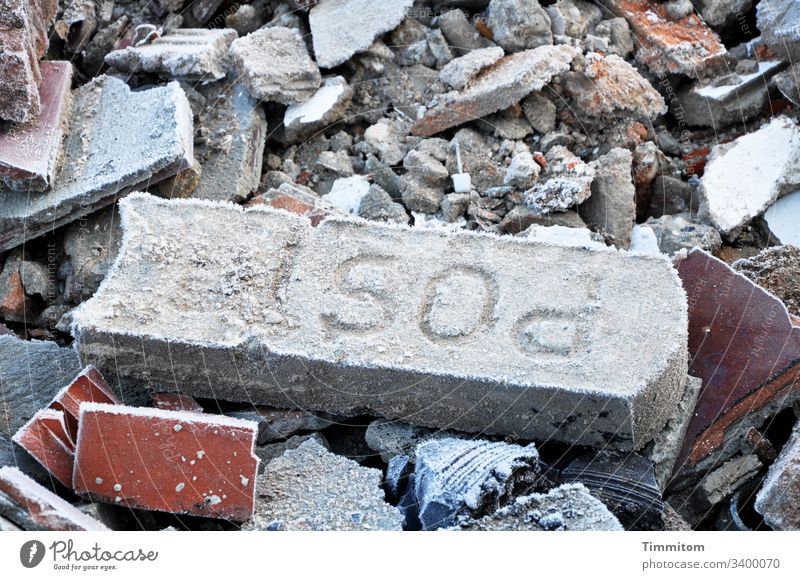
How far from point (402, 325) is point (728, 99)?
1.79 meters

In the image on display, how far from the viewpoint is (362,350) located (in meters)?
2.49

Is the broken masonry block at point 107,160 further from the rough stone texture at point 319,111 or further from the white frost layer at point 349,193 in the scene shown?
the white frost layer at point 349,193

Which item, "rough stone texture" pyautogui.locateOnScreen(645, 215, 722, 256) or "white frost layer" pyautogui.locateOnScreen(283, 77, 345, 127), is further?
"white frost layer" pyautogui.locateOnScreen(283, 77, 345, 127)

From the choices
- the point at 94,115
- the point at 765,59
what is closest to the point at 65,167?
the point at 94,115

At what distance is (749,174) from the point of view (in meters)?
3.28

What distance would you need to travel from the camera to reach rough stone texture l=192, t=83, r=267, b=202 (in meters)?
3.30

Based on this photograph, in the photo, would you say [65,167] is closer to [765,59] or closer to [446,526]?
[446,526]

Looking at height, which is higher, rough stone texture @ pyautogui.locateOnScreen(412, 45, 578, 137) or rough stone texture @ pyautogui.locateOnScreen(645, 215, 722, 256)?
rough stone texture @ pyautogui.locateOnScreen(412, 45, 578, 137)

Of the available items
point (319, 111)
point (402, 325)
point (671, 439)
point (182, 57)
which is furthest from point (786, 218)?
point (182, 57)

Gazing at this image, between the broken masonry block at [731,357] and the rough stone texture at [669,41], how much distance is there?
110cm

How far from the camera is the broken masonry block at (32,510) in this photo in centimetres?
211

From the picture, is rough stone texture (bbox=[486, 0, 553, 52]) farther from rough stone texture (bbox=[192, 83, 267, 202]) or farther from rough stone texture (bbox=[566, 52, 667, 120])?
rough stone texture (bbox=[192, 83, 267, 202])

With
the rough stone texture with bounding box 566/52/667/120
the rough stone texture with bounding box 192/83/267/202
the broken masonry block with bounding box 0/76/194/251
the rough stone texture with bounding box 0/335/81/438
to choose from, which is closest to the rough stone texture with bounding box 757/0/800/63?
the rough stone texture with bounding box 566/52/667/120

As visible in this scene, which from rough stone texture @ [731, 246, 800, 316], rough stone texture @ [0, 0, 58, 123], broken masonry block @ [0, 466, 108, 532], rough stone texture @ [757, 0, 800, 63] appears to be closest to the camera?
broken masonry block @ [0, 466, 108, 532]
